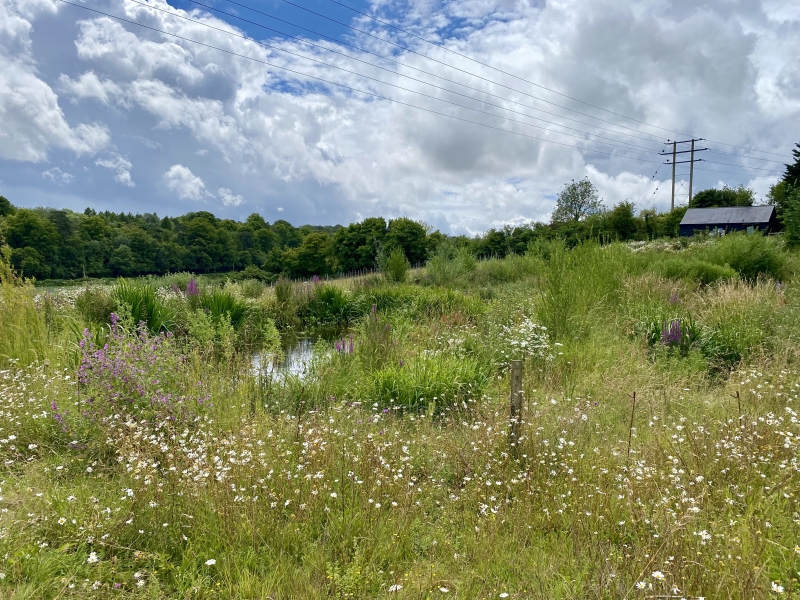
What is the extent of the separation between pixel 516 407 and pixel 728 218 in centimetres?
4677

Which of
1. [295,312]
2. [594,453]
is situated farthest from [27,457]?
[295,312]

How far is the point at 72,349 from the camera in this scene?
16.8 feet

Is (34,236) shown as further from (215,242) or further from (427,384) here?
(215,242)

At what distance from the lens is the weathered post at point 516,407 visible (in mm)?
3174

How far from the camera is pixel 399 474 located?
2695mm

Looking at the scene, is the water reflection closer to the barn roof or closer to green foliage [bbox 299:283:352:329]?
green foliage [bbox 299:283:352:329]

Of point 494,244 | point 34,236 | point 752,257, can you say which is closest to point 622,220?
point 494,244

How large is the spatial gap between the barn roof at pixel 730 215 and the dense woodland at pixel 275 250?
3.40 ft

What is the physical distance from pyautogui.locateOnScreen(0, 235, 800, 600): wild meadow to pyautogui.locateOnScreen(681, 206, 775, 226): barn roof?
41030 millimetres

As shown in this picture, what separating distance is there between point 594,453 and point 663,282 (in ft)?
27.4

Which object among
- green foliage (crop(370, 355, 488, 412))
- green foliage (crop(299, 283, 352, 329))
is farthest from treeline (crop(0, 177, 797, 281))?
green foliage (crop(370, 355, 488, 412))

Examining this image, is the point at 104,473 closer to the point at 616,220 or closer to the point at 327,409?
the point at 327,409

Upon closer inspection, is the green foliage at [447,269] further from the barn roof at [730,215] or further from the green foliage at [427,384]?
the barn roof at [730,215]

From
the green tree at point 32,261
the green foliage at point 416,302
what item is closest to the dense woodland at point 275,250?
the green tree at point 32,261
